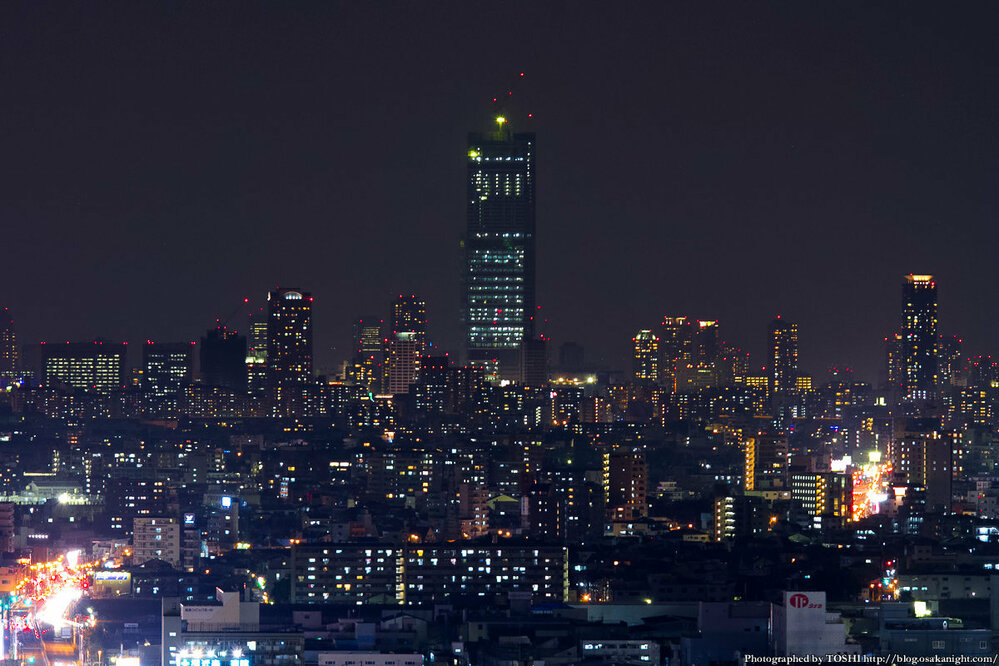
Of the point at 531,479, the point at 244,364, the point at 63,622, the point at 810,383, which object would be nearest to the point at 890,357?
the point at 810,383

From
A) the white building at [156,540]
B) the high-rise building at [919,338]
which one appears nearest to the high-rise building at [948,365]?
the high-rise building at [919,338]

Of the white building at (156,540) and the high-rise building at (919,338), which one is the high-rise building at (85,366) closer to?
the high-rise building at (919,338)

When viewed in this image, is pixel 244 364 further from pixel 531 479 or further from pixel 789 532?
pixel 789 532

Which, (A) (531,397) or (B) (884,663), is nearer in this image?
(B) (884,663)

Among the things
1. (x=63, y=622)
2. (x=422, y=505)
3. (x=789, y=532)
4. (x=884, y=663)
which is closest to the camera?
(x=884, y=663)

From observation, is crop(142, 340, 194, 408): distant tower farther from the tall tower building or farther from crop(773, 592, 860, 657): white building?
crop(773, 592, 860, 657): white building

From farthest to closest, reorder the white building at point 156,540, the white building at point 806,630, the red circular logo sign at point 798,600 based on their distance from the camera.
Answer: the white building at point 156,540
the red circular logo sign at point 798,600
the white building at point 806,630

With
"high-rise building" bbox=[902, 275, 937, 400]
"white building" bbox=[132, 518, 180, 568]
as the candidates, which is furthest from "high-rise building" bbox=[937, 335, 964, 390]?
"white building" bbox=[132, 518, 180, 568]
